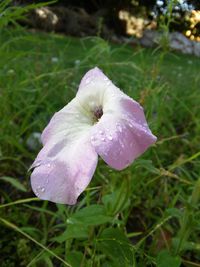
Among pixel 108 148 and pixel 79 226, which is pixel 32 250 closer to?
pixel 79 226

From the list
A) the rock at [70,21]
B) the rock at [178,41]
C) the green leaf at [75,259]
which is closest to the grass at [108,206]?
the green leaf at [75,259]

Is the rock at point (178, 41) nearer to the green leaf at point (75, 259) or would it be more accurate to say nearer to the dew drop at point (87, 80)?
the dew drop at point (87, 80)

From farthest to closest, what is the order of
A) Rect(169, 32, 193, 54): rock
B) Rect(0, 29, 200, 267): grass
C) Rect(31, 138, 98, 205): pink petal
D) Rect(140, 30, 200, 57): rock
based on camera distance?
Rect(169, 32, 193, 54): rock → Rect(140, 30, 200, 57): rock → Rect(0, 29, 200, 267): grass → Rect(31, 138, 98, 205): pink petal

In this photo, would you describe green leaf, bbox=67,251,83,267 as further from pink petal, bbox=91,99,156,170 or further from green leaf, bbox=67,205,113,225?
pink petal, bbox=91,99,156,170

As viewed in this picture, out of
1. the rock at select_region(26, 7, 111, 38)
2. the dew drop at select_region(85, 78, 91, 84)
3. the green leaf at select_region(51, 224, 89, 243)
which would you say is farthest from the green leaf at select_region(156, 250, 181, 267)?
the rock at select_region(26, 7, 111, 38)

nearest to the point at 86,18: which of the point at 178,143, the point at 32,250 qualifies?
the point at 178,143

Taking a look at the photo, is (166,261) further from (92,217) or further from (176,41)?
(176,41)

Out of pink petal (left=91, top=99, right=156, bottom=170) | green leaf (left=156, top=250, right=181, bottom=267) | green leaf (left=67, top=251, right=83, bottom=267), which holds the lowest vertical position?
green leaf (left=67, top=251, right=83, bottom=267)
